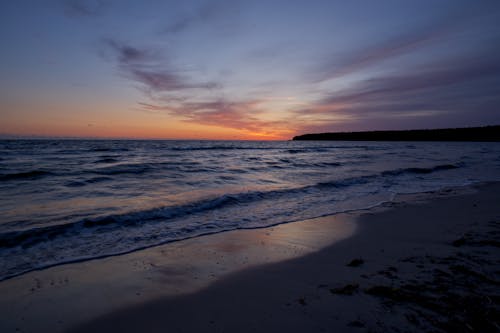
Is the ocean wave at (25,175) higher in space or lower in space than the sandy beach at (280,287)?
higher

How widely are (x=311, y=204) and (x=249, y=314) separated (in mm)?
5690

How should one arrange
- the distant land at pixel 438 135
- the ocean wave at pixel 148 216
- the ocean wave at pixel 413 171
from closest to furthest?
1. the ocean wave at pixel 148 216
2. the ocean wave at pixel 413 171
3. the distant land at pixel 438 135

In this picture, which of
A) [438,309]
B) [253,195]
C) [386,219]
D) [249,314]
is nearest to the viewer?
[438,309]

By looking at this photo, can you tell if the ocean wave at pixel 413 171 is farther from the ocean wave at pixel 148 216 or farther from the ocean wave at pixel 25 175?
the ocean wave at pixel 25 175

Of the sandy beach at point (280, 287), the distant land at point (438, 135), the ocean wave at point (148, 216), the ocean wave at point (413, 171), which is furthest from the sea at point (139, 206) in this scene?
the distant land at point (438, 135)

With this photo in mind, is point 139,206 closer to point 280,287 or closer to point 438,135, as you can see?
point 280,287

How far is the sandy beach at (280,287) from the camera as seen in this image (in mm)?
2421

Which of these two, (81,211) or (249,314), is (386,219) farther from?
(81,211)

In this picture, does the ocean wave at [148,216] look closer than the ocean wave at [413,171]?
Yes

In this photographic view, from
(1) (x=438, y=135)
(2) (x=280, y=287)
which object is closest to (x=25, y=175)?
(2) (x=280, y=287)

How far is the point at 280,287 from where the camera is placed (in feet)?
10.3

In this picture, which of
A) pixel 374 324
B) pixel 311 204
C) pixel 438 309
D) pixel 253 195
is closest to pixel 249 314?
pixel 374 324

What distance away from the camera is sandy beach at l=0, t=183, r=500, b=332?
242 cm

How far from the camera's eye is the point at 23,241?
4730 millimetres
